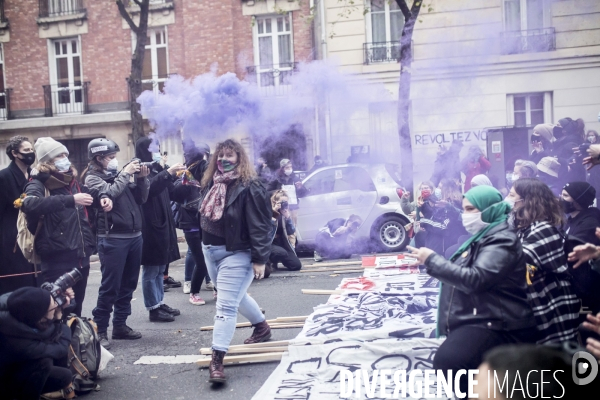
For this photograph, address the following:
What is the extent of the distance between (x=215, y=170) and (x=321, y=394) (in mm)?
2023

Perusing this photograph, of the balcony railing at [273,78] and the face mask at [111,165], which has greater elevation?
the balcony railing at [273,78]

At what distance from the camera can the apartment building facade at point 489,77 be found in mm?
10977

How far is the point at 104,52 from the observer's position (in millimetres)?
21094

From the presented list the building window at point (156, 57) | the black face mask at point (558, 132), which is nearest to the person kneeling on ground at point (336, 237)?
the black face mask at point (558, 132)

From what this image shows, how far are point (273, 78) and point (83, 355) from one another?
993 centimetres

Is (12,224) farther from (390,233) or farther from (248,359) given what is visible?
(390,233)

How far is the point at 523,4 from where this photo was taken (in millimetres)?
11195

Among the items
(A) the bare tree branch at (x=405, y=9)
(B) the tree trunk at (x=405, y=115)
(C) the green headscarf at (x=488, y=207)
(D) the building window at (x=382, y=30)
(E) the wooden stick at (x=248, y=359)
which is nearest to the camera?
(C) the green headscarf at (x=488, y=207)

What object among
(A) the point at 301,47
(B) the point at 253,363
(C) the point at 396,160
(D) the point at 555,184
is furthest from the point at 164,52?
(B) the point at 253,363

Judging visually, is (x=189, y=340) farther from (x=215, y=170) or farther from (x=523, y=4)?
(x=523, y=4)

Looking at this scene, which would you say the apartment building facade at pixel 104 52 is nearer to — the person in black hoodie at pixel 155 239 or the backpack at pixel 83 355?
the person in black hoodie at pixel 155 239

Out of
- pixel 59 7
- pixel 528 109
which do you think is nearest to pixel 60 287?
pixel 528 109

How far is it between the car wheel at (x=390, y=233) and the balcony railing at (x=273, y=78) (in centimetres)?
287

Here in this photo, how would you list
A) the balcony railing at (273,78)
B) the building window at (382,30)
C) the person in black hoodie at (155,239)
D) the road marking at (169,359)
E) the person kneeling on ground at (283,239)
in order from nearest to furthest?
the road marking at (169,359) < the person in black hoodie at (155,239) < the person kneeling on ground at (283,239) < the balcony railing at (273,78) < the building window at (382,30)
